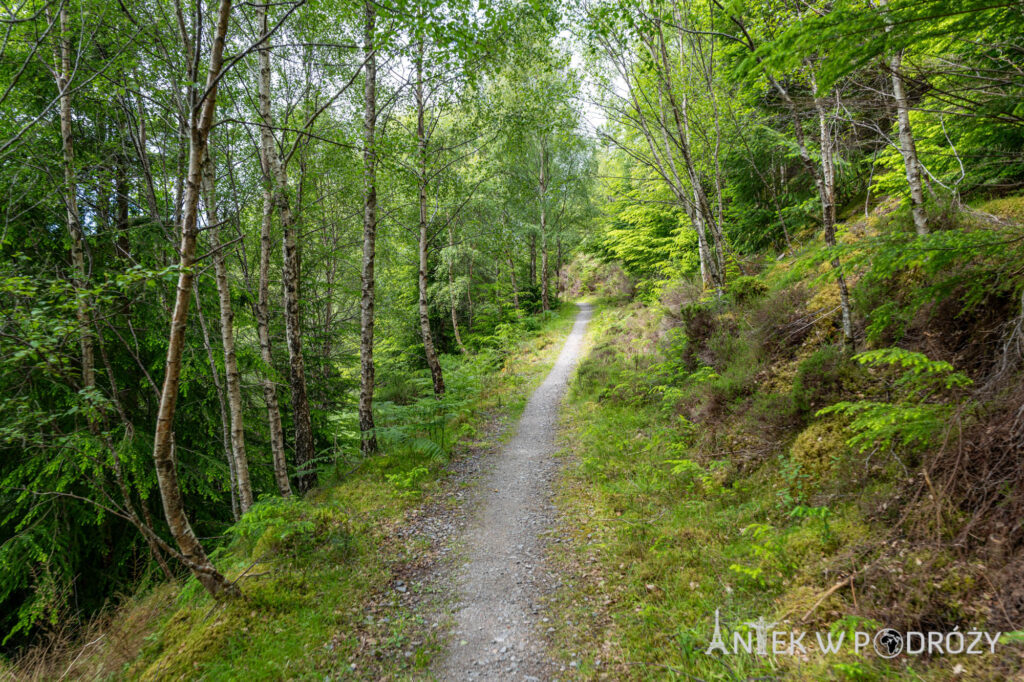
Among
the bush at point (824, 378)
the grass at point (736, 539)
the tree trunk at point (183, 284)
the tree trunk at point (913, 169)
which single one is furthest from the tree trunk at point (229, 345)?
the tree trunk at point (913, 169)

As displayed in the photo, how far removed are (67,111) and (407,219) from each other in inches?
412

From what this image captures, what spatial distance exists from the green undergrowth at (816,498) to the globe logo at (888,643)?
0.17ft

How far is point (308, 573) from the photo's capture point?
Answer: 500cm

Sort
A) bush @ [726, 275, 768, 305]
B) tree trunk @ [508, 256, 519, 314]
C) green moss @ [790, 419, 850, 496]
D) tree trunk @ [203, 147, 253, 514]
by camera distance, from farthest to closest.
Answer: tree trunk @ [508, 256, 519, 314] → bush @ [726, 275, 768, 305] → tree trunk @ [203, 147, 253, 514] → green moss @ [790, 419, 850, 496]

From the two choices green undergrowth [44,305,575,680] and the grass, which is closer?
the grass

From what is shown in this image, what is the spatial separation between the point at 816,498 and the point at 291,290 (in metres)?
8.62

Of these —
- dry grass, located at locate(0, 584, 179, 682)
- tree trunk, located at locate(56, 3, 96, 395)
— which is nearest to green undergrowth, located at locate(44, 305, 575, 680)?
dry grass, located at locate(0, 584, 179, 682)

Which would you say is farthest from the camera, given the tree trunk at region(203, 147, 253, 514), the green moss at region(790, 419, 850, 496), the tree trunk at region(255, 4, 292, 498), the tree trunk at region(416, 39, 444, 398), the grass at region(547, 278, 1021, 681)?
the tree trunk at region(416, 39, 444, 398)

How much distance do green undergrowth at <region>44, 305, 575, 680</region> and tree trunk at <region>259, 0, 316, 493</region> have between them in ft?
2.75

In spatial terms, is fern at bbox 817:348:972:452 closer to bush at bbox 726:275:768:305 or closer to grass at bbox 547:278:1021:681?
grass at bbox 547:278:1021:681

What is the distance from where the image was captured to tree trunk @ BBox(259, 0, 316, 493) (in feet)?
21.4

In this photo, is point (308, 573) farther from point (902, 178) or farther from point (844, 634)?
point (902, 178)

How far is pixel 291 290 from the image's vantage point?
24.2ft

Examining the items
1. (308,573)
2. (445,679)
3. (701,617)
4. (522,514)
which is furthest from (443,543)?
(701,617)
